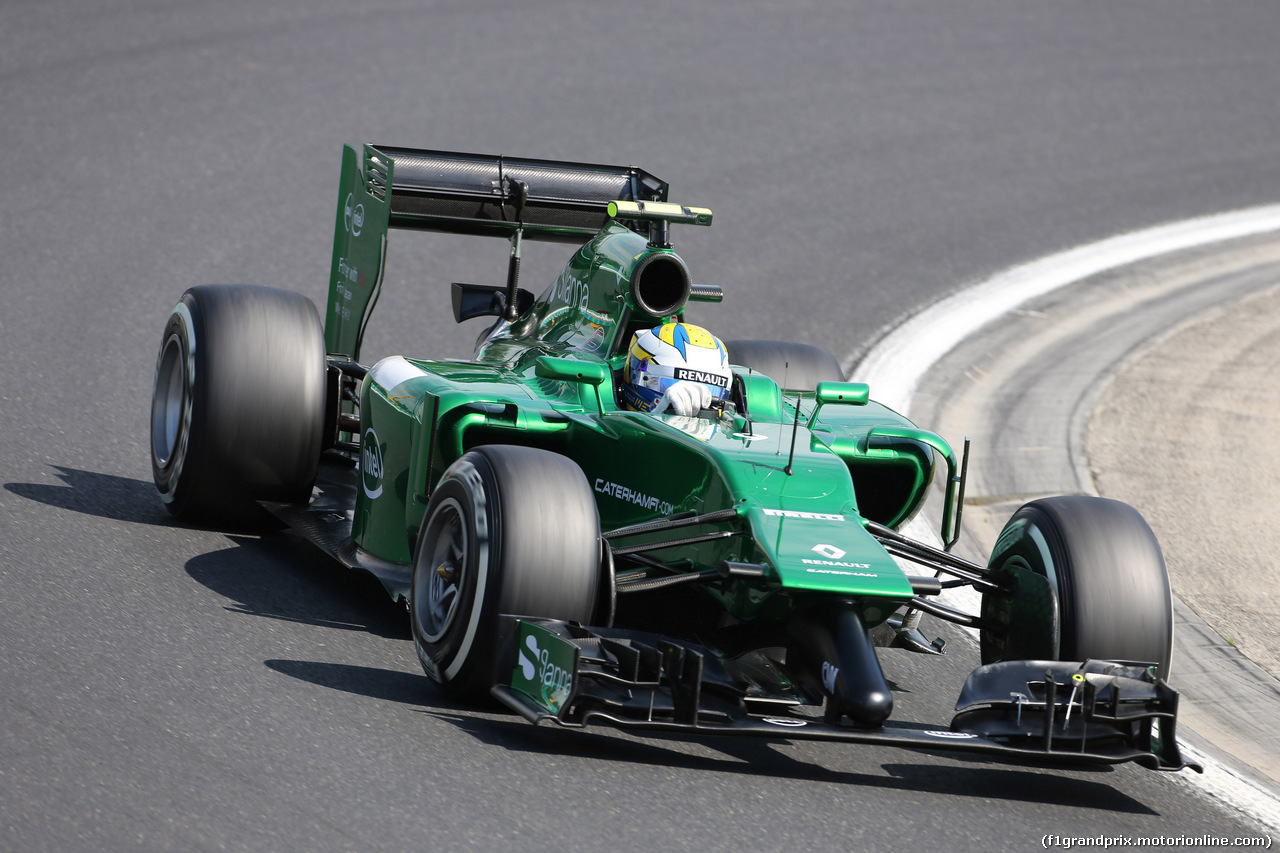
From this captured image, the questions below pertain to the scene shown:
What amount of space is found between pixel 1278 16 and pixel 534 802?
21913mm

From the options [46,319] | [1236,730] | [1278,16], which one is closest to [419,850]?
[1236,730]

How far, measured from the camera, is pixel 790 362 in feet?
28.1

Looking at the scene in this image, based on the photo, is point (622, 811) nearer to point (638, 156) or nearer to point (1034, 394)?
point (1034, 394)

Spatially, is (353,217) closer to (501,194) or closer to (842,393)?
(501,194)

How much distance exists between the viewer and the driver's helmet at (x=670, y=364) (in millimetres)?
6625

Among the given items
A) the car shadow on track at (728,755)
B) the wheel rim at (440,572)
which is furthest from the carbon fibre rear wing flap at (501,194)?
the car shadow on track at (728,755)

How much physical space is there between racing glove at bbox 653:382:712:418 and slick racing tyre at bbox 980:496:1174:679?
139 cm

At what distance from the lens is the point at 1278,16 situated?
76.6ft

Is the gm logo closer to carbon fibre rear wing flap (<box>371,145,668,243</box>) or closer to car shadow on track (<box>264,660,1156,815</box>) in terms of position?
carbon fibre rear wing flap (<box>371,145,668,243</box>)

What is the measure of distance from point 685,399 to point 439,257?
7011 mm

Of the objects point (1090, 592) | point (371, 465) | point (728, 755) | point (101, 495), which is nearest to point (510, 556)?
point (728, 755)

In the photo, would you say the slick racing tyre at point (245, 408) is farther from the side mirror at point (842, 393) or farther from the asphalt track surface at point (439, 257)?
the side mirror at point (842, 393)

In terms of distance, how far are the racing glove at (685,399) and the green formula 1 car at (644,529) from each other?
0.09 meters

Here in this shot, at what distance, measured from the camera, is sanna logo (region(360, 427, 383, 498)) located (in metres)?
6.94
